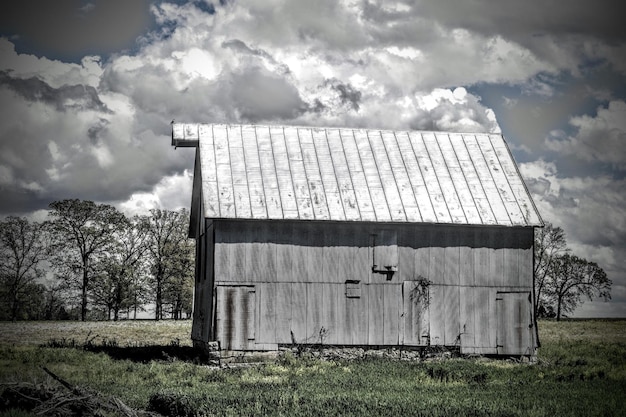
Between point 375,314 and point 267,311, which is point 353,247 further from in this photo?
point 267,311

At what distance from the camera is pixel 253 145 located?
2916 centimetres

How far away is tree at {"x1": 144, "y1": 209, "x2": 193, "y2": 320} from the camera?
5650cm

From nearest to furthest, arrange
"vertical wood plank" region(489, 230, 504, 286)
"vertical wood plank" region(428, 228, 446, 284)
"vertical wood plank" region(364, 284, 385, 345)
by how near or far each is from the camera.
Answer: "vertical wood plank" region(364, 284, 385, 345) < "vertical wood plank" region(428, 228, 446, 284) < "vertical wood plank" region(489, 230, 504, 286)

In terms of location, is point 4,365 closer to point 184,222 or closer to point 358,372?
point 358,372

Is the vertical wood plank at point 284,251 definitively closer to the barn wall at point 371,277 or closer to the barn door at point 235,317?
the barn wall at point 371,277

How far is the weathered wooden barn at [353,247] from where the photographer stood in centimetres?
2611

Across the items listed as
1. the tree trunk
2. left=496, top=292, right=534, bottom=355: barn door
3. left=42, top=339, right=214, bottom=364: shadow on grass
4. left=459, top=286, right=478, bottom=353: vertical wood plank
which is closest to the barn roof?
left=459, top=286, right=478, bottom=353: vertical wood plank

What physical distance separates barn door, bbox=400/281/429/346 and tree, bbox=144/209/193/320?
32.2 m

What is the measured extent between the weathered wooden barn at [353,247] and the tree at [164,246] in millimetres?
27325

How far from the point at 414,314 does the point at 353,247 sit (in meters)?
3.23

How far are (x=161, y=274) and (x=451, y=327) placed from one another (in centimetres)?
3332

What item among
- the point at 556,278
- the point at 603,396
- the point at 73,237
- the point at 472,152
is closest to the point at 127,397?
the point at 603,396

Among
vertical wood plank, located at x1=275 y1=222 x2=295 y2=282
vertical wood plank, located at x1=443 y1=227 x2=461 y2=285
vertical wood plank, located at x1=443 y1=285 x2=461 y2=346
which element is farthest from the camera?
vertical wood plank, located at x1=443 y1=227 x2=461 y2=285

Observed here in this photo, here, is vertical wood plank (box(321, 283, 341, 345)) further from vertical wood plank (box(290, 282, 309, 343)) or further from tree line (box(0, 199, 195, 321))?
tree line (box(0, 199, 195, 321))
